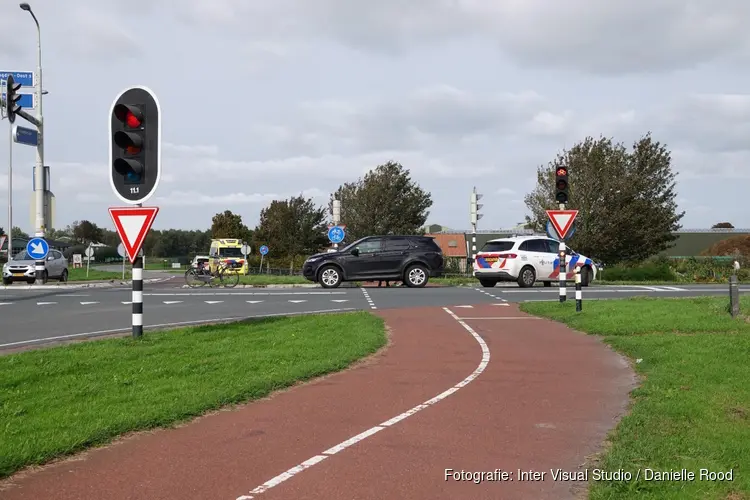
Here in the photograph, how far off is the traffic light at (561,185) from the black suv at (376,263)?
10.8 m

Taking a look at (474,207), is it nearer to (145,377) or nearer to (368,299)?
(368,299)

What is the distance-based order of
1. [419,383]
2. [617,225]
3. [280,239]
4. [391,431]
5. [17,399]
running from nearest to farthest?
[391,431], [17,399], [419,383], [617,225], [280,239]

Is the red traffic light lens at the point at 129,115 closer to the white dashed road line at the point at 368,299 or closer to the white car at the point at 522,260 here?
the white dashed road line at the point at 368,299

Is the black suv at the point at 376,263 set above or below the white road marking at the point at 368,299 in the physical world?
above

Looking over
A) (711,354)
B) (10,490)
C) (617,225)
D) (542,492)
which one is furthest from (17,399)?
(617,225)

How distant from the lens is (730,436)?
5.98 metres

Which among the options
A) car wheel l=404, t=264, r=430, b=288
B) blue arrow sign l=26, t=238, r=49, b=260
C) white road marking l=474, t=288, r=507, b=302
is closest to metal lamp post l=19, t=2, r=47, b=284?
blue arrow sign l=26, t=238, r=49, b=260

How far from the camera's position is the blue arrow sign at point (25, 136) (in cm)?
2758

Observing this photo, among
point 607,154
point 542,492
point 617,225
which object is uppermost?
point 607,154

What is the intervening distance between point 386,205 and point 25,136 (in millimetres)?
28145

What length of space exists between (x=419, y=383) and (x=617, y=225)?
3737 cm

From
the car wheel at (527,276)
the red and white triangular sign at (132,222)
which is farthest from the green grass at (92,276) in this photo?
the red and white triangular sign at (132,222)

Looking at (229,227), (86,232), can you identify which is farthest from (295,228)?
(86,232)

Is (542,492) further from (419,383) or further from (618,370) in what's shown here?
(618,370)
